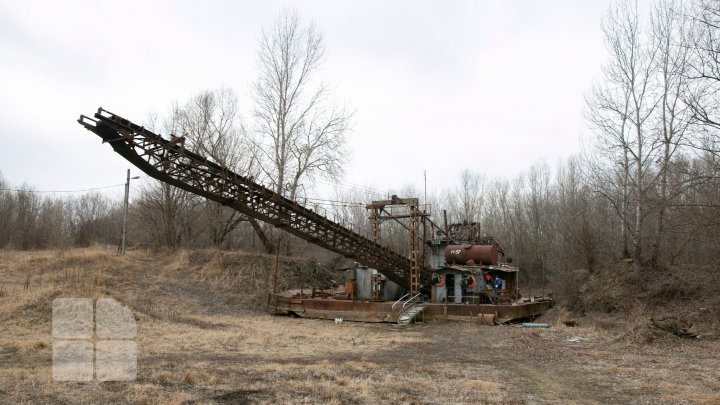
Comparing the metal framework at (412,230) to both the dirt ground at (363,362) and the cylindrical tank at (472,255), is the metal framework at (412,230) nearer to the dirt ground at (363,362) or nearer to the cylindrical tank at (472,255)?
the cylindrical tank at (472,255)

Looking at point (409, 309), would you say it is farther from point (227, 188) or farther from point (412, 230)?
point (227, 188)

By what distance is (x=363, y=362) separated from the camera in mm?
10727

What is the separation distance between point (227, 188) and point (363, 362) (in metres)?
8.49

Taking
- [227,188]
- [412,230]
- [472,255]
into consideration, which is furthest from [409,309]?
[227,188]

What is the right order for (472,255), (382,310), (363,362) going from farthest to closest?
(472,255)
(382,310)
(363,362)

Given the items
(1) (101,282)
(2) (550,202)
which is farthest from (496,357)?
(2) (550,202)

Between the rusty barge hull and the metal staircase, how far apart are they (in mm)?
222

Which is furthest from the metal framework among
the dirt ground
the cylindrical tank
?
the dirt ground

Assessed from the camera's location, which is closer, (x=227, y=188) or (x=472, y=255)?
(x=227, y=188)

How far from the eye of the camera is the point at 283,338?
15.2 m

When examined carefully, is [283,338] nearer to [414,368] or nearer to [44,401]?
[414,368]

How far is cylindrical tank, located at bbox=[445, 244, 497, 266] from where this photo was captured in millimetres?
23391

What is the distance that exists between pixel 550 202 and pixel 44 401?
52553 millimetres

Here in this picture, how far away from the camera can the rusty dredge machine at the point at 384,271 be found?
17.2 m
